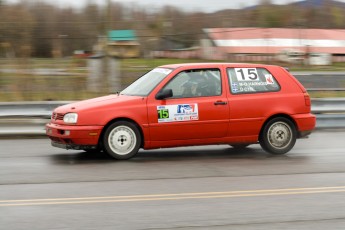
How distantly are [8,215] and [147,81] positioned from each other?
4.53 metres

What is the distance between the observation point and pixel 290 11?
23.2 m

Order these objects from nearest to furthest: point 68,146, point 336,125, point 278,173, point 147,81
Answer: point 278,173
point 68,146
point 147,81
point 336,125

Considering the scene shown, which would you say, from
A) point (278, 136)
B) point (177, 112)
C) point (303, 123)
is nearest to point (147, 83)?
point (177, 112)

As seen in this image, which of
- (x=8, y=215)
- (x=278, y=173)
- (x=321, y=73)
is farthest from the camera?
(x=321, y=73)

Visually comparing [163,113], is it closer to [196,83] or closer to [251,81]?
[196,83]

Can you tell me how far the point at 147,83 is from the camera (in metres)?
9.71

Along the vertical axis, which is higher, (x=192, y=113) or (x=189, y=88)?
(x=189, y=88)

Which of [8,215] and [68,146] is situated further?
[68,146]

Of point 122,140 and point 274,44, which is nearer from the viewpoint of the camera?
point 122,140

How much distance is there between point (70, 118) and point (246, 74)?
312cm

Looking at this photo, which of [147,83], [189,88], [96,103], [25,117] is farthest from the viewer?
[25,117]

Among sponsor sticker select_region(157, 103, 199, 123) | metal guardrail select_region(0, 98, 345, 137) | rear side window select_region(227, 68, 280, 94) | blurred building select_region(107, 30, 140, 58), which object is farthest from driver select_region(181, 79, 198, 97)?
blurred building select_region(107, 30, 140, 58)

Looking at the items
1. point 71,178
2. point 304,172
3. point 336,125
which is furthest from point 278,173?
point 336,125

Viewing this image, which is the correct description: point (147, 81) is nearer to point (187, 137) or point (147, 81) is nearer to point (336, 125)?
point (187, 137)
